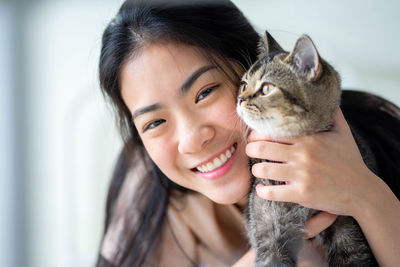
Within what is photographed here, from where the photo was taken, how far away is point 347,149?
3.20ft

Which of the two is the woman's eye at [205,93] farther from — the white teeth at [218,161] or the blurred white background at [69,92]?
the blurred white background at [69,92]

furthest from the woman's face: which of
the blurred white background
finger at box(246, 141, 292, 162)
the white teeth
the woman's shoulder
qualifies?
the woman's shoulder

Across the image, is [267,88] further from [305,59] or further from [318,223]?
[318,223]

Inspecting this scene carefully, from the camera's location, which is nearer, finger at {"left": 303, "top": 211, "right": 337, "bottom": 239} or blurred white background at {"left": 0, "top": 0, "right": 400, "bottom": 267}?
finger at {"left": 303, "top": 211, "right": 337, "bottom": 239}

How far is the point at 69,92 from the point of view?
153 centimetres

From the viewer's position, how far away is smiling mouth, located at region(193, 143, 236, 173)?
1091 millimetres

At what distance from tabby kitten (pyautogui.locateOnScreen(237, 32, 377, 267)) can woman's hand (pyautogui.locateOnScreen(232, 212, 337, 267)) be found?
24 mm

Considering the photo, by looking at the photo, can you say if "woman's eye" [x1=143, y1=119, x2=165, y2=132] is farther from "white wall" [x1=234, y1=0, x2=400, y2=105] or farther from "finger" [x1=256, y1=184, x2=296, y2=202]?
"white wall" [x1=234, y1=0, x2=400, y2=105]

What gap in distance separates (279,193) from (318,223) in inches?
5.8

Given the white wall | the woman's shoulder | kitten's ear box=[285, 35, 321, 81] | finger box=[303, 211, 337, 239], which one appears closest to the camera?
kitten's ear box=[285, 35, 321, 81]

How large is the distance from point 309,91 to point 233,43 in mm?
314

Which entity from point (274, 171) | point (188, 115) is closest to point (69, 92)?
point (188, 115)

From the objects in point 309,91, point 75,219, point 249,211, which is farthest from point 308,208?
point 75,219

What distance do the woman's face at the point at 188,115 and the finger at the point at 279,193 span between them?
138mm
